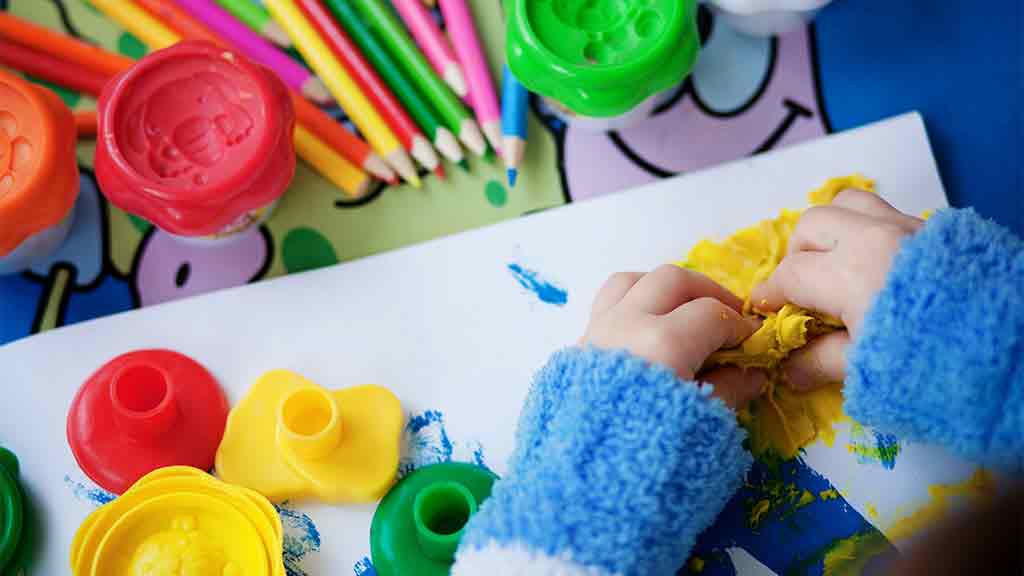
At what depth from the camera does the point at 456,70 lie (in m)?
0.57

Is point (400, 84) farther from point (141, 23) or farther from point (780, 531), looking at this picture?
point (780, 531)

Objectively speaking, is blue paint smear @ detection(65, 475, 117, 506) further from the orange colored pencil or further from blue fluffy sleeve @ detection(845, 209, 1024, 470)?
blue fluffy sleeve @ detection(845, 209, 1024, 470)

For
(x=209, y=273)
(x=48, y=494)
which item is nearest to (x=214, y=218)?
(x=209, y=273)

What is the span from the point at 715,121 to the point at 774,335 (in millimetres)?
160

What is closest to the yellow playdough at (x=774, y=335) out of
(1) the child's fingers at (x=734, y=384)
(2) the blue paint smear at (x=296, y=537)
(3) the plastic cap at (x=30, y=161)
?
(1) the child's fingers at (x=734, y=384)

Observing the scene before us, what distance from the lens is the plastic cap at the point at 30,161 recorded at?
51cm

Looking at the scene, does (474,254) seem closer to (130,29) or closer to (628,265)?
(628,265)

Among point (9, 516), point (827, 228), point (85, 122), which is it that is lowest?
point (9, 516)

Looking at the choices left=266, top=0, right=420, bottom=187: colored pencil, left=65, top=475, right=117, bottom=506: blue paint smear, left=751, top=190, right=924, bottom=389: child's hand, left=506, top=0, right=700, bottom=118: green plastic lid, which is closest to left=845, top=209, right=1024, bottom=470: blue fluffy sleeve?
left=751, top=190, right=924, bottom=389: child's hand

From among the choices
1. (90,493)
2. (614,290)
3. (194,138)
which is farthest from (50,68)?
(614,290)

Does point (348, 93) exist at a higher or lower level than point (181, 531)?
higher

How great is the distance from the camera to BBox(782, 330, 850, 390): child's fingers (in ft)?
1.61

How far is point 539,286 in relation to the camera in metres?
0.56

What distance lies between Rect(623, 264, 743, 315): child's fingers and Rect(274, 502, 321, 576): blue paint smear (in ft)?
0.64
